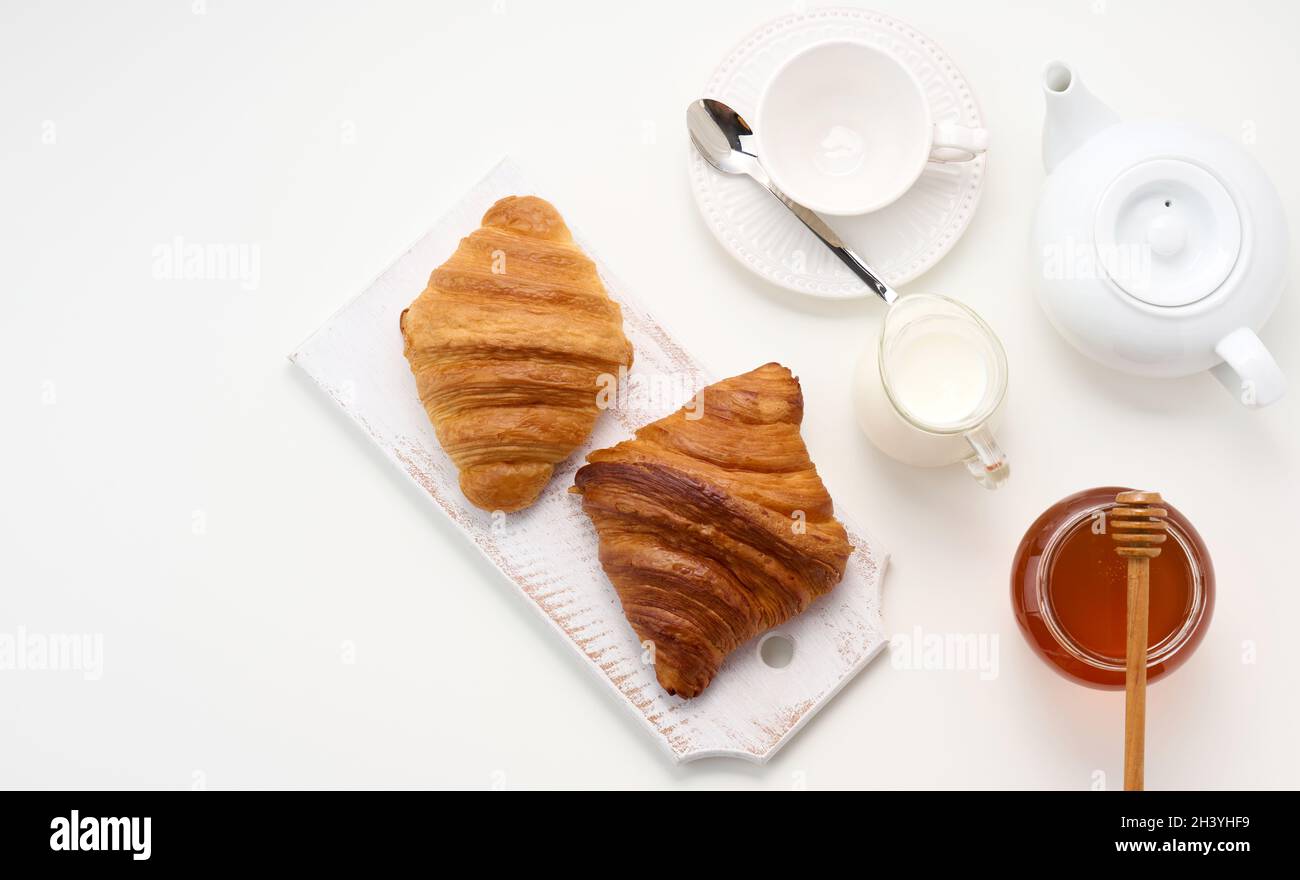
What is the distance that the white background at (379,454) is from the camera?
4.96 ft

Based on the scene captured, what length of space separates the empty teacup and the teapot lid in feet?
0.61

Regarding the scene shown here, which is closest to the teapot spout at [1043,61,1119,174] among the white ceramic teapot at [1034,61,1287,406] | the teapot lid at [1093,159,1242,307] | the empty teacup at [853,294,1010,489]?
the white ceramic teapot at [1034,61,1287,406]

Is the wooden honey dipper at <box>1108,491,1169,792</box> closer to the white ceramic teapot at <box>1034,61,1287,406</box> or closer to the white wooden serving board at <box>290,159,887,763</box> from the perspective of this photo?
the white ceramic teapot at <box>1034,61,1287,406</box>

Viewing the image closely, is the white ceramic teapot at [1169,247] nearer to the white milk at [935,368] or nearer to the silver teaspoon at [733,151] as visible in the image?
the white milk at [935,368]

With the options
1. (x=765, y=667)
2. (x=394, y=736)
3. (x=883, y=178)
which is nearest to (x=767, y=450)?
(x=765, y=667)

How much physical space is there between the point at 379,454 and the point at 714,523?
→ 1.69 ft

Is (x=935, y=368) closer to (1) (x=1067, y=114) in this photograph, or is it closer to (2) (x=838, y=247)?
(2) (x=838, y=247)

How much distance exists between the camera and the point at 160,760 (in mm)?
1543

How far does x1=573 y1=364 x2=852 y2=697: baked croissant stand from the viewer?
1.38m

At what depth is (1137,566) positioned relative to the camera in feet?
4.03

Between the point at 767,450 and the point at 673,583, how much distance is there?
0.22 meters

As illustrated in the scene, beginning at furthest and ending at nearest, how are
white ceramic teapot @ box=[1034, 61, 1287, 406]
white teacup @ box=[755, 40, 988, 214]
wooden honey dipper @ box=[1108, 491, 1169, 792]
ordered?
white teacup @ box=[755, 40, 988, 214]
white ceramic teapot @ box=[1034, 61, 1287, 406]
wooden honey dipper @ box=[1108, 491, 1169, 792]

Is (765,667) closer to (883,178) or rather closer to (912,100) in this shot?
(883,178)

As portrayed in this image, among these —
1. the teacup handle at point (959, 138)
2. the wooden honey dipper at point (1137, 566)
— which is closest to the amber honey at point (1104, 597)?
the wooden honey dipper at point (1137, 566)
